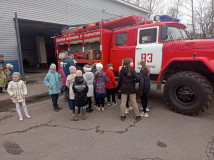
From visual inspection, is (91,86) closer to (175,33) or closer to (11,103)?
(175,33)

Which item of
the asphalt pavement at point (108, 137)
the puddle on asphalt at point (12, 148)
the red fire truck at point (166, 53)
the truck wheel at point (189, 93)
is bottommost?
the puddle on asphalt at point (12, 148)

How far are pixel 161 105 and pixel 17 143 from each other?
403 centimetres

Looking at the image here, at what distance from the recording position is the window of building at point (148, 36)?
4.68m

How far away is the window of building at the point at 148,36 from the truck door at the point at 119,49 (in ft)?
1.85

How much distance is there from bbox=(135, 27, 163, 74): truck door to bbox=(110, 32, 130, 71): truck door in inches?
18.8

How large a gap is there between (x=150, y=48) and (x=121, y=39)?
134cm

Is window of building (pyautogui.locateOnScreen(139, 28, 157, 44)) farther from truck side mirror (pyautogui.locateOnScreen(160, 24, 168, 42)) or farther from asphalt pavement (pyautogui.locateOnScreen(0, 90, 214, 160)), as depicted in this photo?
asphalt pavement (pyautogui.locateOnScreen(0, 90, 214, 160))

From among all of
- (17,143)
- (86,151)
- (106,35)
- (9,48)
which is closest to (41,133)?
(17,143)

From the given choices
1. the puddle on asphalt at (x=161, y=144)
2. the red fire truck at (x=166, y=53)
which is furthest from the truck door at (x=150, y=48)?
the puddle on asphalt at (x=161, y=144)

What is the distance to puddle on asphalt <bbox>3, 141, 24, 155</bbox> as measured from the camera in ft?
8.98

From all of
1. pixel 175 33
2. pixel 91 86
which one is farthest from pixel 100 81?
pixel 175 33

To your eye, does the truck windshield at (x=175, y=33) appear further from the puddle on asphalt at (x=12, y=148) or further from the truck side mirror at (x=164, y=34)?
the puddle on asphalt at (x=12, y=148)

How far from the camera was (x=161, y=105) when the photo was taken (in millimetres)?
4891

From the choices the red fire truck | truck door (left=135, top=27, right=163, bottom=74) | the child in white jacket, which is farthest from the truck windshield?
the child in white jacket
